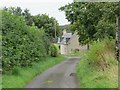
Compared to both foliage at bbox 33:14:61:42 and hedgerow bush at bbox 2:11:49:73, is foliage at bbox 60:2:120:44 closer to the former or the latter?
hedgerow bush at bbox 2:11:49:73

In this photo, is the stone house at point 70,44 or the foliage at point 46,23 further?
the stone house at point 70,44

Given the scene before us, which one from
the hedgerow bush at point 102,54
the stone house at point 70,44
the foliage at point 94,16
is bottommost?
the stone house at point 70,44

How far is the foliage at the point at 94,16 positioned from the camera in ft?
61.8

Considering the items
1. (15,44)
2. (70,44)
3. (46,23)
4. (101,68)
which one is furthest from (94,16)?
(70,44)

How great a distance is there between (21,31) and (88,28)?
27.3 feet

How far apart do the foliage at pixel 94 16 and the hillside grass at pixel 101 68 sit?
1274mm

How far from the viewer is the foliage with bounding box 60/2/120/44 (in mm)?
18828

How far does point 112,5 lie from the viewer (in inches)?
684

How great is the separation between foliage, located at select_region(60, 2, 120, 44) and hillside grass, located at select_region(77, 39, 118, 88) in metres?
1.27

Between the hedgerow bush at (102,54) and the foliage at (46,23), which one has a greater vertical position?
the foliage at (46,23)

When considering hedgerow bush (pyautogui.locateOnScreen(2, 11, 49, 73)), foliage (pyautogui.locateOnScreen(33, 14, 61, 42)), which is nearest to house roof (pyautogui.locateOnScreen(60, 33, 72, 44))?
foliage (pyautogui.locateOnScreen(33, 14, 61, 42))

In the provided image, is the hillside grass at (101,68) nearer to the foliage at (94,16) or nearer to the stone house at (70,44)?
the foliage at (94,16)

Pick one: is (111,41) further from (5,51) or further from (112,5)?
(5,51)

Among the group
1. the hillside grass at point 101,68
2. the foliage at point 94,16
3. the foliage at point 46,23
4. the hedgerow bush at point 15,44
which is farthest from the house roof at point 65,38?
the hillside grass at point 101,68
